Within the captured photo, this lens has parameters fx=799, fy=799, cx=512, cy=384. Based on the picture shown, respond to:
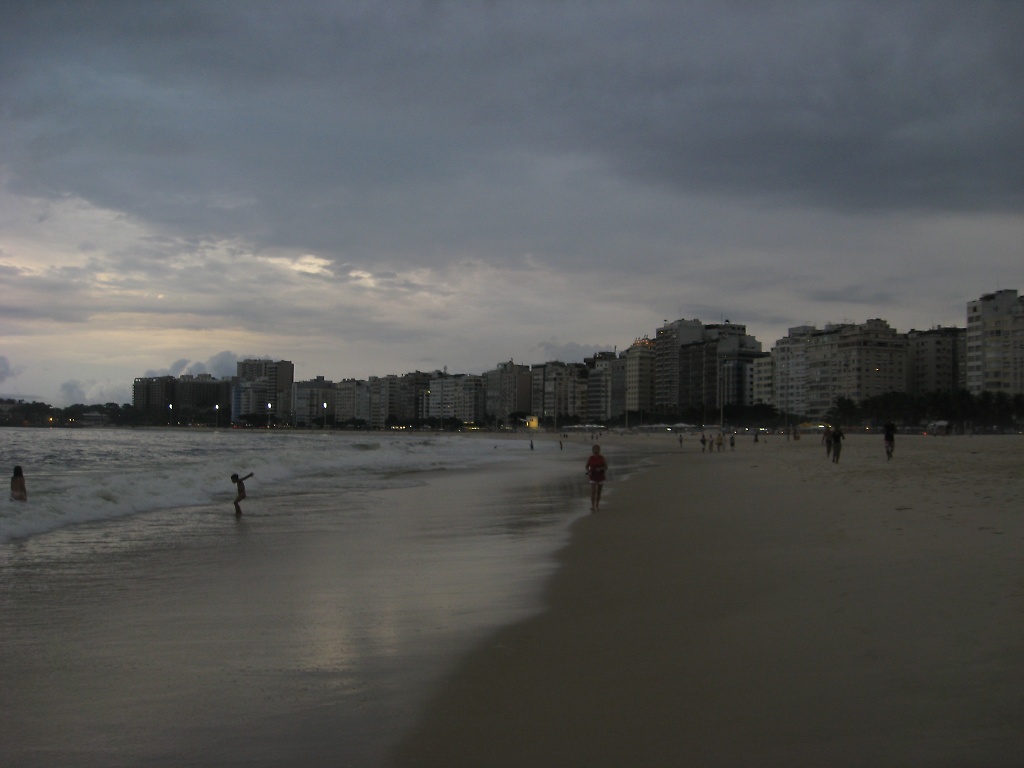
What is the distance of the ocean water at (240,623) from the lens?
4.17 m

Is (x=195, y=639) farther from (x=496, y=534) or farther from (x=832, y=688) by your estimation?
(x=496, y=534)

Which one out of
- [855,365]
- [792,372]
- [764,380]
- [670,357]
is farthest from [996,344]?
[670,357]

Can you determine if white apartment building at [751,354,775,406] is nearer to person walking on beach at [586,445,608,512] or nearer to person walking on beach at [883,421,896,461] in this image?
person walking on beach at [883,421,896,461]

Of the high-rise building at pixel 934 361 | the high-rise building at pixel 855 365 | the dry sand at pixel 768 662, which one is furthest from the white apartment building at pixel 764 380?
the dry sand at pixel 768 662

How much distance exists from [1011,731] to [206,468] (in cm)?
2770

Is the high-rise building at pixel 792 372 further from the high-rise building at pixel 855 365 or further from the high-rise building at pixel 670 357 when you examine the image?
the high-rise building at pixel 670 357

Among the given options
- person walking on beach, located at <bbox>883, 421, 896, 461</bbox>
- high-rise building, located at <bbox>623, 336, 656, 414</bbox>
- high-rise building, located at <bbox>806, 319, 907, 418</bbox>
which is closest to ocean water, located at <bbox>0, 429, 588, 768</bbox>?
person walking on beach, located at <bbox>883, 421, 896, 461</bbox>

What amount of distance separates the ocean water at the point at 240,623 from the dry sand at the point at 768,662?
1.46 feet

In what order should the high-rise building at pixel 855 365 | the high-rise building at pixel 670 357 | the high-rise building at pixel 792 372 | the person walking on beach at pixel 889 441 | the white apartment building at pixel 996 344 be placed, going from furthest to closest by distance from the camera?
the high-rise building at pixel 670 357 < the high-rise building at pixel 792 372 < the high-rise building at pixel 855 365 < the white apartment building at pixel 996 344 < the person walking on beach at pixel 889 441

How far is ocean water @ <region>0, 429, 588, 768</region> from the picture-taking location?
417cm

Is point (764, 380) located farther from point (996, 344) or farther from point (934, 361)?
point (996, 344)

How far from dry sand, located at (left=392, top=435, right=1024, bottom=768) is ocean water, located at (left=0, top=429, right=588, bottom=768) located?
1.46 ft

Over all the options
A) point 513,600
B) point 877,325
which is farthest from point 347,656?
point 877,325

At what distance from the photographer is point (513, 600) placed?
738 cm
